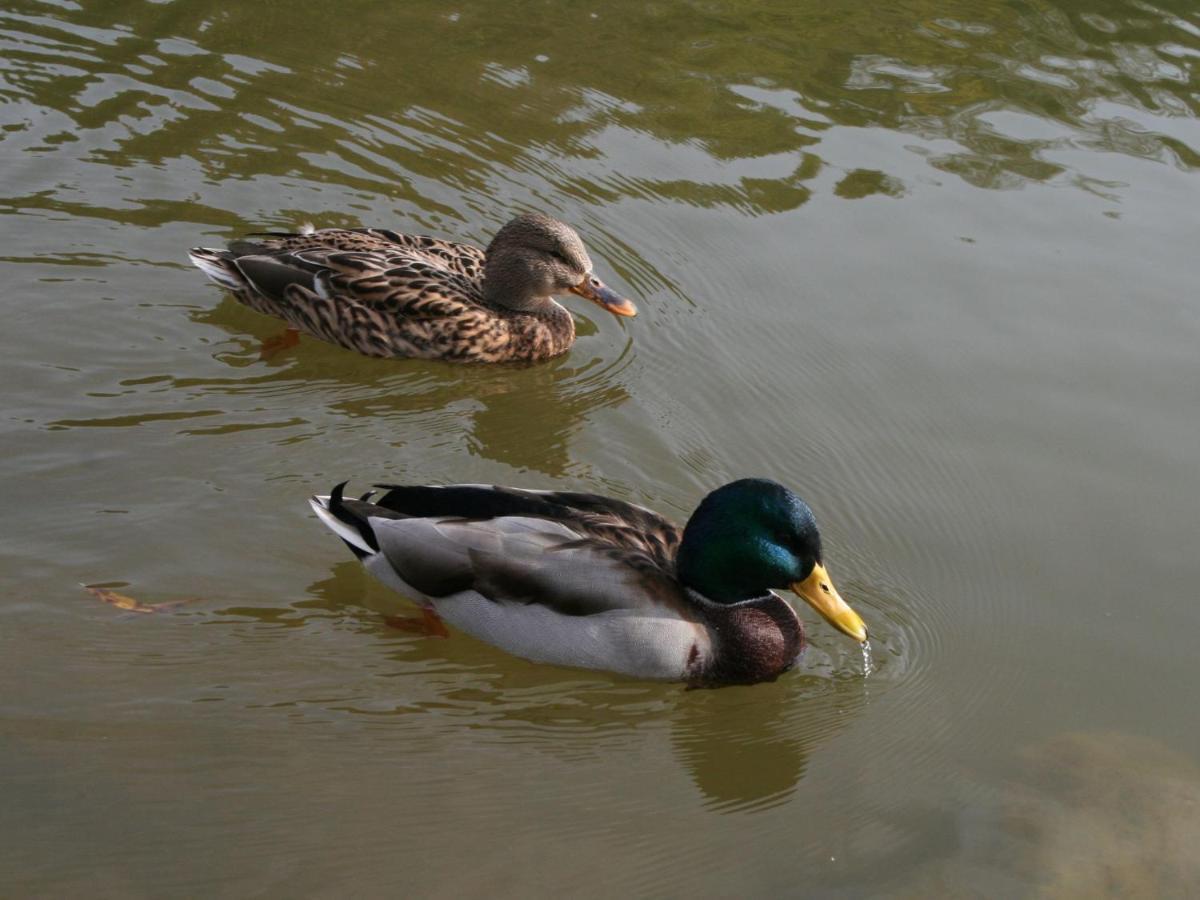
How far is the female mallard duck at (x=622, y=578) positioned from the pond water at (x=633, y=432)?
0.57ft

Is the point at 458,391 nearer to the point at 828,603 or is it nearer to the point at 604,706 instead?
the point at 604,706

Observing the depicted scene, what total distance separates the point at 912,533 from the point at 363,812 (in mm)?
3014

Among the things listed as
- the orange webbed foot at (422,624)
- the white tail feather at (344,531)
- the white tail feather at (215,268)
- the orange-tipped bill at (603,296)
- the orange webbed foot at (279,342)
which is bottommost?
the orange webbed foot at (422,624)

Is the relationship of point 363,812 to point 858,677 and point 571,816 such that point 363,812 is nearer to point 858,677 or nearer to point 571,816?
point 571,816

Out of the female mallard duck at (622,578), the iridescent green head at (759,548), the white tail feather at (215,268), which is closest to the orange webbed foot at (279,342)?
the white tail feather at (215,268)

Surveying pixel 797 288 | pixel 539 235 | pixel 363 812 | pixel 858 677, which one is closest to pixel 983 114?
pixel 797 288

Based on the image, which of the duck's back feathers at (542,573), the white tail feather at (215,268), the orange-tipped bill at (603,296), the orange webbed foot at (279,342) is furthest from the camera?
the orange-tipped bill at (603,296)

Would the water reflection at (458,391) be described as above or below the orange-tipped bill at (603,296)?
below

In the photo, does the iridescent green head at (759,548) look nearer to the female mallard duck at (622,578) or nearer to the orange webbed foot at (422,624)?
the female mallard duck at (622,578)

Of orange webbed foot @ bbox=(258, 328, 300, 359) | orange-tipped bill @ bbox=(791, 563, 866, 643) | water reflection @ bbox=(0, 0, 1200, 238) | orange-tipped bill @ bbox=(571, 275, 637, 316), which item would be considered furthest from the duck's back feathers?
water reflection @ bbox=(0, 0, 1200, 238)

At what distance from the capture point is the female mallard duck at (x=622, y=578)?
5770 mm

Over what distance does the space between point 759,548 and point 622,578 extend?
0.55m

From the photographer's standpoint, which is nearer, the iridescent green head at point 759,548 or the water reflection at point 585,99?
the iridescent green head at point 759,548

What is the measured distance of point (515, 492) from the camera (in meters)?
6.05
